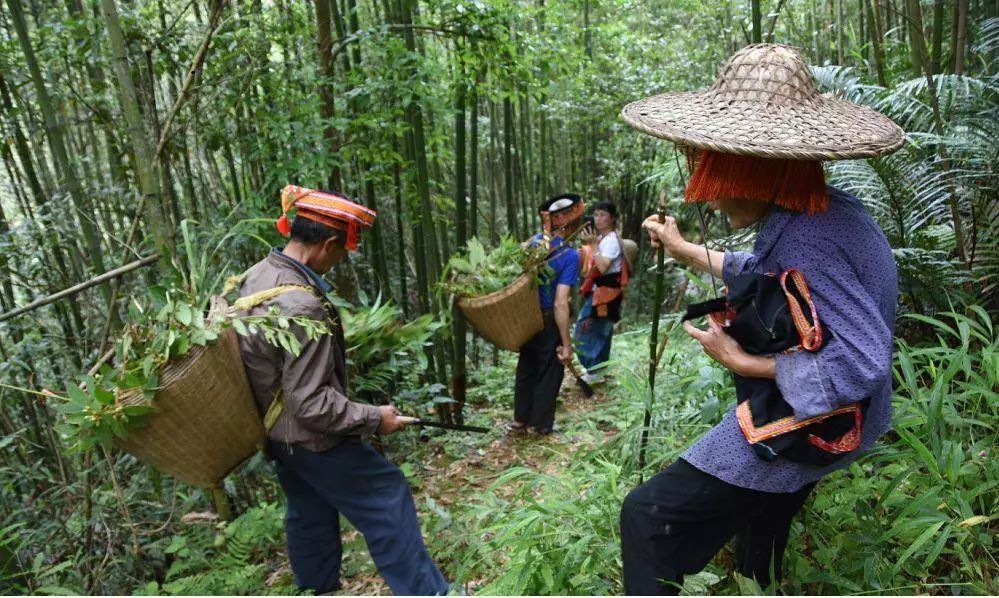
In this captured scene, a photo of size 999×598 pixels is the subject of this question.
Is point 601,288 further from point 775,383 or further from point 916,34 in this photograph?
point 775,383

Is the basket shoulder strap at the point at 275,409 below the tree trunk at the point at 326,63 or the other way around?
below

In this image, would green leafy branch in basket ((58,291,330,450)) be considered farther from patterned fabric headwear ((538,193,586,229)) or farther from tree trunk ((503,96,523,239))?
tree trunk ((503,96,523,239))

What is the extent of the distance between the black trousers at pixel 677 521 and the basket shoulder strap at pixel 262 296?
58.0 inches

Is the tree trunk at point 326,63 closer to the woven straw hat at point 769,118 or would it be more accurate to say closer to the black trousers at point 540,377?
the black trousers at point 540,377

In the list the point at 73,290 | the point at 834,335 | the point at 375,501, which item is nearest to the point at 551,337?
the point at 375,501

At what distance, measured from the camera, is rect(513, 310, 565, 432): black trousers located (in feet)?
15.6

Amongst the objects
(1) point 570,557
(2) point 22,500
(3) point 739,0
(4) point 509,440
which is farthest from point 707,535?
(3) point 739,0

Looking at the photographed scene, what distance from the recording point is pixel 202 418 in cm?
224

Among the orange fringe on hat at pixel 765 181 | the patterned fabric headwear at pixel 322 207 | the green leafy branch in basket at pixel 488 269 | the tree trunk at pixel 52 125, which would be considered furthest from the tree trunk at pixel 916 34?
the tree trunk at pixel 52 125

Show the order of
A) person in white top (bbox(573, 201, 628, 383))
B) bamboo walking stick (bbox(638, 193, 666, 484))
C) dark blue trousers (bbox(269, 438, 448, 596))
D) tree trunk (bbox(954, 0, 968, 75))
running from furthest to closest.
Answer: person in white top (bbox(573, 201, 628, 383)) → tree trunk (bbox(954, 0, 968, 75)) → dark blue trousers (bbox(269, 438, 448, 596)) → bamboo walking stick (bbox(638, 193, 666, 484))

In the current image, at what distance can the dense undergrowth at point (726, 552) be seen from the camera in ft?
6.83

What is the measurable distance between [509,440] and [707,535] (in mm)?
3192

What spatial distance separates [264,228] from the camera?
11.9ft

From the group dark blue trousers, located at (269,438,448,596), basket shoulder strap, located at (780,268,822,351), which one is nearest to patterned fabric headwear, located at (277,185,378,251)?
dark blue trousers, located at (269,438,448,596)
